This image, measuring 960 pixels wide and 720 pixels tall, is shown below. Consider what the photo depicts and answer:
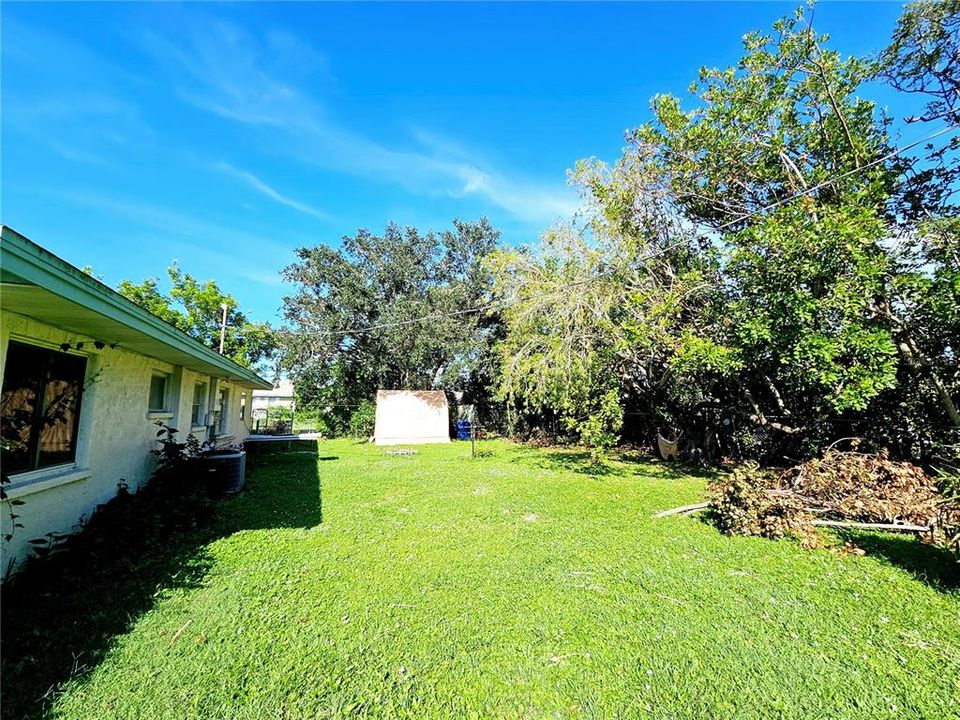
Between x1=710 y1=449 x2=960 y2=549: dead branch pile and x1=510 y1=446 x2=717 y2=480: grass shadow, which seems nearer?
x1=710 y1=449 x2=960 y2=549: dead branch pile

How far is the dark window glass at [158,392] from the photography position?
6816mm

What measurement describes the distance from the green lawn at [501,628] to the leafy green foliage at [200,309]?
21.5 m

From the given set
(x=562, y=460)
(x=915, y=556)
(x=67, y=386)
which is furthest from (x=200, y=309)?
(x=915, y=556)

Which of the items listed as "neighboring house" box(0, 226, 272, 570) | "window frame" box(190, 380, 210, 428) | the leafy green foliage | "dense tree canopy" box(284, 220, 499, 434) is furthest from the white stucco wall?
the leafy green foliage

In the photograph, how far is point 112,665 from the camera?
244cm

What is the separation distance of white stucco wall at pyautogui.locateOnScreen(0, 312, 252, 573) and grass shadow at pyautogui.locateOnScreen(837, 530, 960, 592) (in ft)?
25.8

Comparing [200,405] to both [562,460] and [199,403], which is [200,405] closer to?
[199,403]

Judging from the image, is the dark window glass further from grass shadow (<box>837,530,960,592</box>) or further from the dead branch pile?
grass shadow (<box>837,530,960,592</box>)

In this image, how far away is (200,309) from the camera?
24.7 m

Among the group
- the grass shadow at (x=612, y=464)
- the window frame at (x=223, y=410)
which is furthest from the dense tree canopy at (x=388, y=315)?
Result: the window frame at (x=223, y=410)

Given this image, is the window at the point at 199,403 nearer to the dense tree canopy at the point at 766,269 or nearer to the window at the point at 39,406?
the window at the point at 39,406

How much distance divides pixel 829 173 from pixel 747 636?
846 centimetres

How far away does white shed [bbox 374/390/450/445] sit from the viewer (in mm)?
17250

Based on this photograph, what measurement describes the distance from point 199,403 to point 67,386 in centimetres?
551
